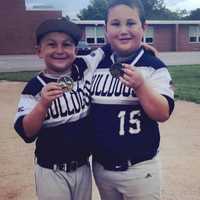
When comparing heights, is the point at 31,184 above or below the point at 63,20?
below

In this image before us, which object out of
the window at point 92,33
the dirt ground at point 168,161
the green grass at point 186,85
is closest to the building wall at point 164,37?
the window at point 92,33

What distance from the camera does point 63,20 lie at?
233 cm

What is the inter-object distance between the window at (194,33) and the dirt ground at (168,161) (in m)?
36.2

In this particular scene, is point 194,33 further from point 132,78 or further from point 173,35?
point 132,78

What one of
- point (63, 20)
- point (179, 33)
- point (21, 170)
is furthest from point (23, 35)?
point (63, 20)

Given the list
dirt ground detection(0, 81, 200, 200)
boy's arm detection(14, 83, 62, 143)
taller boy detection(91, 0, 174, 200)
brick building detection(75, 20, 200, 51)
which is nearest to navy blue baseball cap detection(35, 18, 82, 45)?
taller boy detection(91, 0, 174, 200)

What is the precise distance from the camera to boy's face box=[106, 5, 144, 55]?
220 cm

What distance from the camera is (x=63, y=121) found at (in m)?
2.28

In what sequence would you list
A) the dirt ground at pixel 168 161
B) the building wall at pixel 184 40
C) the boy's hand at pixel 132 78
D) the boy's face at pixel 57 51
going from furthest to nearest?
the building wall at pixel 184 40
the dirt ground at pixel 168 161
the boy's face at pixel 57 51
the boy's hand at pixel 132 78

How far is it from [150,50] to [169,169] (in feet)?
9.78

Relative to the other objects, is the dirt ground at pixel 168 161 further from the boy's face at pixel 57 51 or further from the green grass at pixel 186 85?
the boy's face at pixel 57 51

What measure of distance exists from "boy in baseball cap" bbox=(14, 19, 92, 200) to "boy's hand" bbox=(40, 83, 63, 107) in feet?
0.38

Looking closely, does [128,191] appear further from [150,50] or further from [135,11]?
[135,11]

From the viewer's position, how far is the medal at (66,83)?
2.14 meters
